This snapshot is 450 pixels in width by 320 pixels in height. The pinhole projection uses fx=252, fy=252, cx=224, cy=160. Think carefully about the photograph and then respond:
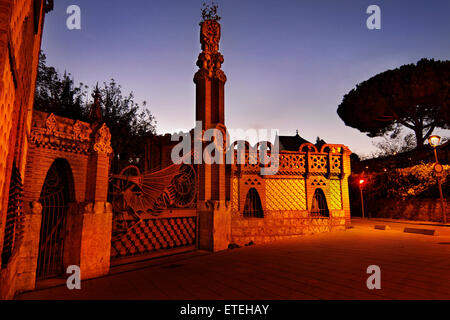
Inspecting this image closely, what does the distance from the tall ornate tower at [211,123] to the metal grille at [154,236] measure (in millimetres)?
540

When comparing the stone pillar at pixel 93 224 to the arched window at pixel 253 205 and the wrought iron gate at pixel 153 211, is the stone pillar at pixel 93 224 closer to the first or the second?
the wrought iron gate at pixel 153 211

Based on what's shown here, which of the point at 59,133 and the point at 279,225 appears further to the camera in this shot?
the point at 279,225

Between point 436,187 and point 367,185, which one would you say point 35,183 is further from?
point 367,185

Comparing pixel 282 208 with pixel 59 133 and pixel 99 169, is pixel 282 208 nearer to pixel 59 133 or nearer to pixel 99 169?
pixel 99 169

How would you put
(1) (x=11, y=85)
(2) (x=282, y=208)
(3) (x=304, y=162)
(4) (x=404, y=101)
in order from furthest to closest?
1. (4) (x=404, y=101)
2. (3) (x=304, y=162)
3. (2) (x=282, y=208)
4. (1) (x=11, y=85)

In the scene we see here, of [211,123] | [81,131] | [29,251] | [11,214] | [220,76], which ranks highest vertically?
[220,76]

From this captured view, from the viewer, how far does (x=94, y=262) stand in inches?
227

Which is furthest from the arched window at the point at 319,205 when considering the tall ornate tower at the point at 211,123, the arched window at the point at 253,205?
the tall ornate tower at the point at 211,123

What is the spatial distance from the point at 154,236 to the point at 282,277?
4.46 meters

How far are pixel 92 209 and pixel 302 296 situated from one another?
482cm

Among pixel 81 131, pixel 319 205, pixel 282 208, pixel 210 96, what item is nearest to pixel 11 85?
pixel 81 131

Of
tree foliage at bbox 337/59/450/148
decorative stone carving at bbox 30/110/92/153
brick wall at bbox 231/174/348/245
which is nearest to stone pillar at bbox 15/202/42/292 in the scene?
decorative stone carving at bbox 30/110/92/153

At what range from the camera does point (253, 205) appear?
11.8m
